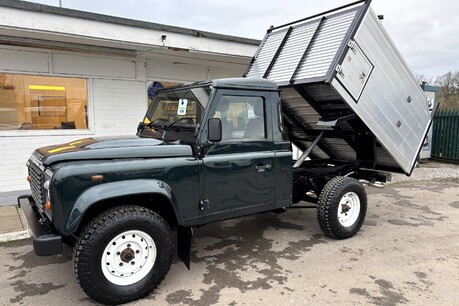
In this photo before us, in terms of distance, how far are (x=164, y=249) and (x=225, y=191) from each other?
3.05 ft

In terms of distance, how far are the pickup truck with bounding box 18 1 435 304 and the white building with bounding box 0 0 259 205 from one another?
246cm

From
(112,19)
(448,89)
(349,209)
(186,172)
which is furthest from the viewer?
(448,89)

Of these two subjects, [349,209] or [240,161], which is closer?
[240,161]

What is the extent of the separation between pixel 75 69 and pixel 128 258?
5404 millimetres

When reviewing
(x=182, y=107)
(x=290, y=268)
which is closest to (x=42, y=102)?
(x=182, y=107)

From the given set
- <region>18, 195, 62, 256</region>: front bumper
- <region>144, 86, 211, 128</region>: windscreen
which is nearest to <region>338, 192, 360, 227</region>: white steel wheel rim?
<region>144, 86, 211, 128</region>: windscreen

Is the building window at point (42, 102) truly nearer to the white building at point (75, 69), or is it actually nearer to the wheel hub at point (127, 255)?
the white building at point (75, 69)

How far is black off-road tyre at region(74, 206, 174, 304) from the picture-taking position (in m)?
3.15

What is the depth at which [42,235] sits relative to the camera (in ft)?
10.3

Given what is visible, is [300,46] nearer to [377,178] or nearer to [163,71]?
[377,178]

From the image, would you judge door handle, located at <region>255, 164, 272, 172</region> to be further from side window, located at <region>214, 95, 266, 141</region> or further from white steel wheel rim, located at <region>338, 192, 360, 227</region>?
white steel wheel rim, located at <region>338, 192, 360, 227</region>

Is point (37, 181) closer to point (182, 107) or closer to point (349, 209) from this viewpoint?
point (182, 107)

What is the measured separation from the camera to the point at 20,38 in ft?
21.7

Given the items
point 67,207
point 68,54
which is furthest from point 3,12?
point 67,207
